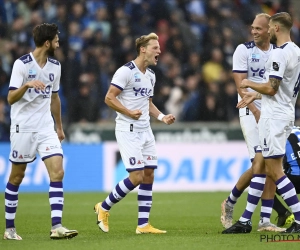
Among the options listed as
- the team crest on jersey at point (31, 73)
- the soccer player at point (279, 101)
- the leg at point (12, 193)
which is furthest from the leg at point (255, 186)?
the team crest on jersey at point (31, 73)

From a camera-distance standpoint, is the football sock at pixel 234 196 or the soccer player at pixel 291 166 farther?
the soccer player at pixel 291 166

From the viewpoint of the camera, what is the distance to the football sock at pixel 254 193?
9.30 metres

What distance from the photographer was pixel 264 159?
8.95 meters

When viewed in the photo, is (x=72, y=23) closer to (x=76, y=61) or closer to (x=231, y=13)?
(x=76, y=61)

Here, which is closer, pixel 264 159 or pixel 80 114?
pixel 264 159

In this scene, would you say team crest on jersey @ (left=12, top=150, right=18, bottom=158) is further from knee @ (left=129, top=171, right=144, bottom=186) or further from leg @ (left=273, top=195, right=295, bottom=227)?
leg @ (left=273, top=195, right=295, bottom=227)

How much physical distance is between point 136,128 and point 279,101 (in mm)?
1905

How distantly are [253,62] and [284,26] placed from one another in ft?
4.33

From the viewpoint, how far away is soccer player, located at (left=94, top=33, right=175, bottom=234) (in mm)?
9562

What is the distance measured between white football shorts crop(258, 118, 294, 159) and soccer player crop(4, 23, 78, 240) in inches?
90.5

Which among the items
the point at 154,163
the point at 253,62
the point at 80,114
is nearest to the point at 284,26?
the point at 253,62

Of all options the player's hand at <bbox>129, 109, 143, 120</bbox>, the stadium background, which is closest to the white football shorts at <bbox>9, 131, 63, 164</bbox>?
the player's hand at <bbox>129, 109, 143, 120</bbox>

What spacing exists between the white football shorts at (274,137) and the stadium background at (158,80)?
8732 mm

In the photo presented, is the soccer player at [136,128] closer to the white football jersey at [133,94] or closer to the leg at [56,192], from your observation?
the white football jersey at [133,94]
